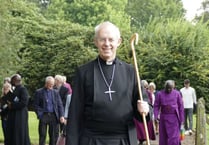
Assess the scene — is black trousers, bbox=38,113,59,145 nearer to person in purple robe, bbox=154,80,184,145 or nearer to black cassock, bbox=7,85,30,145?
black cassock, bbox=7,85,30,145

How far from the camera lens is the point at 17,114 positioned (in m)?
14.0

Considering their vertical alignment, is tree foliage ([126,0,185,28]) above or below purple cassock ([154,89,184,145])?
above

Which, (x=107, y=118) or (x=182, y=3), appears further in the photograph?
(x=182, y=3)

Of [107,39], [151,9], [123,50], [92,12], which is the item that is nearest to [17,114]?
[107,39]

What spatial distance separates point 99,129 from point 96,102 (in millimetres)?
263

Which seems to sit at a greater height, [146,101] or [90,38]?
[90,38]

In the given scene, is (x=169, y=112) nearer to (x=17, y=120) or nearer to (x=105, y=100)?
(x=17, y=120)

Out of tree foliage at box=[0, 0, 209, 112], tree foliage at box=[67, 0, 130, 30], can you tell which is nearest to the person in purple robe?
tree foliage at box=[0, 0, 209, 112]

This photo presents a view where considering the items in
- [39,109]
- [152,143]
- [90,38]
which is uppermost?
[90,38]

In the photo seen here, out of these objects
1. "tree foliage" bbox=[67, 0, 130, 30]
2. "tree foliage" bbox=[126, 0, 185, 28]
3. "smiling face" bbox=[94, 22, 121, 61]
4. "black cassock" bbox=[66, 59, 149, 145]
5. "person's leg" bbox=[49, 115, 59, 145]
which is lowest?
"person's leg" bbox=[49, 115, 59, 145]

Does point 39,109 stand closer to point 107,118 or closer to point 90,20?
point 107,118

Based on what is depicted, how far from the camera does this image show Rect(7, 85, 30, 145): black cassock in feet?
45.2

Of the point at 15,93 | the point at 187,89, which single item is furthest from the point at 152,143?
the point at 15,93

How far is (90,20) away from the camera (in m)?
59.8
